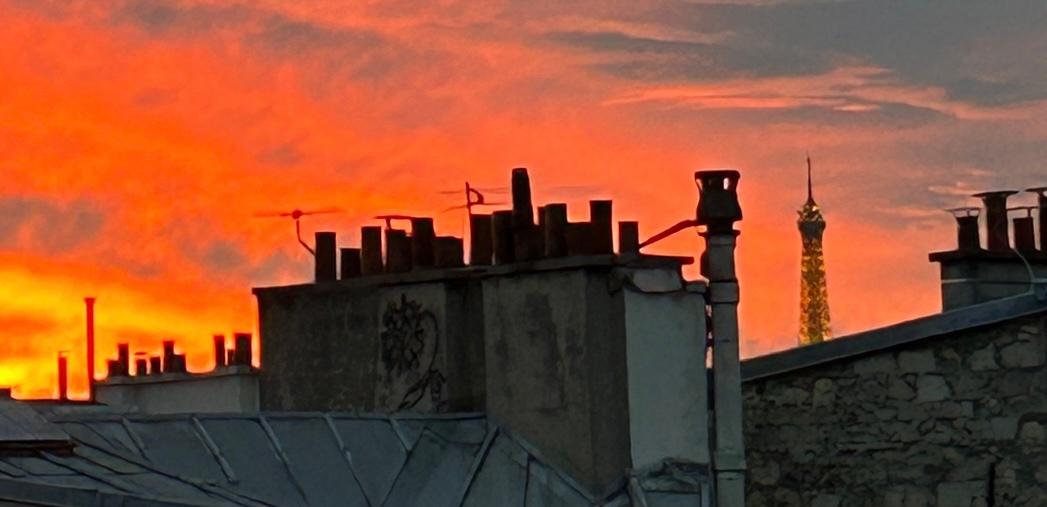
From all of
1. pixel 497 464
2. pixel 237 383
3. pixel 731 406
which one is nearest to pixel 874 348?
pixel 731 406

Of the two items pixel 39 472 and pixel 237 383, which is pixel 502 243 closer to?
pixel 39 472

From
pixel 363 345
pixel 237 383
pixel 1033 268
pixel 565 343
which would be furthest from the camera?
pixel 237 383

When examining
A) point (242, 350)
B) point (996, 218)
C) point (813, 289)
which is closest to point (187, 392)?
point (242, 350)

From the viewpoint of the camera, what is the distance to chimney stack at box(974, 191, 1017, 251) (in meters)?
23.5

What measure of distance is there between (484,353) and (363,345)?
4.38ft

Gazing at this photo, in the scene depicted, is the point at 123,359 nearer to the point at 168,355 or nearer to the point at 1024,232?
the point at 168,355

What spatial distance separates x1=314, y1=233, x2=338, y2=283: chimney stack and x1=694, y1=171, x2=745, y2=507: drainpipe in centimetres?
322

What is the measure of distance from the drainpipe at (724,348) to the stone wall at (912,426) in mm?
2156

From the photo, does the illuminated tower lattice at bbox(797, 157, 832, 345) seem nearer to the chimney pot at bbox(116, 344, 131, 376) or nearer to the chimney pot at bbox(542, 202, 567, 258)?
the chimney pot at bbox(116, 344, 131, 376)

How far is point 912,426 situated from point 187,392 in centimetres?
1757

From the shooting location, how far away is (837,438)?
21516 millimetres

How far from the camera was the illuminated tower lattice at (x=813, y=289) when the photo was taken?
11100 cm

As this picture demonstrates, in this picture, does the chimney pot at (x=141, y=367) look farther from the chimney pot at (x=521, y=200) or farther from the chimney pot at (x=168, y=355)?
the chimney pot at (x=521, y=200)

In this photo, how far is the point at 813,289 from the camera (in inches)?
4446
